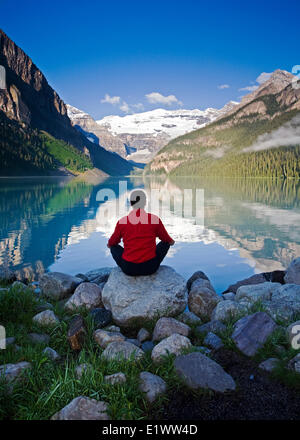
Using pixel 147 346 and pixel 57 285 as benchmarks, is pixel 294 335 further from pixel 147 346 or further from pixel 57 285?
pixel 57 285

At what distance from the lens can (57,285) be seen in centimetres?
823

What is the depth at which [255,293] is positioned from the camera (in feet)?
24.8

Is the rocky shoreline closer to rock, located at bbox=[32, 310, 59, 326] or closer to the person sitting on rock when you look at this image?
rock, located at bbox=[32, 310, 59, 326]

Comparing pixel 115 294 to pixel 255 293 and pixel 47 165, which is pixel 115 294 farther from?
pixel 47 165

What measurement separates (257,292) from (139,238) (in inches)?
142

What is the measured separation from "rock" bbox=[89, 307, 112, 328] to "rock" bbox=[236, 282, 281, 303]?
346cm

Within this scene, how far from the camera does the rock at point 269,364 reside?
4.22 metres

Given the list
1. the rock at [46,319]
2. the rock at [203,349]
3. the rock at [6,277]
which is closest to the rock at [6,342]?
the rock at [46,319]

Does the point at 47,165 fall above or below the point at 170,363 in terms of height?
above

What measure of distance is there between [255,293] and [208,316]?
147 cm

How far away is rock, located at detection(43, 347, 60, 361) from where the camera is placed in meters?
Result: 4.88

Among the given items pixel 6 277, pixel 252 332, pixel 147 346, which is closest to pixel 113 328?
pixel 147 346

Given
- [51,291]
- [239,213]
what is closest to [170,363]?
[51,291]

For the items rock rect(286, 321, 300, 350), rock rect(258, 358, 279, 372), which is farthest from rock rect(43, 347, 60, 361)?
rock rect(286, 321, 300, 350)
